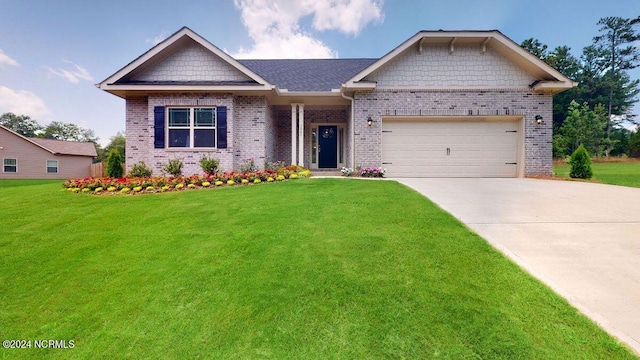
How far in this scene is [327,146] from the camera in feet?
44.1

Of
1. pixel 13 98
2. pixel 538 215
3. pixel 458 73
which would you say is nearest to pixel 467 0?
pixel 458 73

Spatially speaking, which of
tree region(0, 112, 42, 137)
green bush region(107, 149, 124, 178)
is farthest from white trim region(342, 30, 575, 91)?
tree region(0, 112, 42, 137)

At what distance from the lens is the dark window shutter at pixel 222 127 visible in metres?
10.5

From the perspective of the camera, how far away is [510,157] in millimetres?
10711

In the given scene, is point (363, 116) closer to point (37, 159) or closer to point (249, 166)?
point (249, 166)

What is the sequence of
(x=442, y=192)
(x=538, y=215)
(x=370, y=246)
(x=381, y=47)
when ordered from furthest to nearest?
(x=381, y=47)
(x=442, y=192)
(x=538, y=215)
(x=370, y=246)

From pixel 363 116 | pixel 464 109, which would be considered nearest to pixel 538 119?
pixel 464 109

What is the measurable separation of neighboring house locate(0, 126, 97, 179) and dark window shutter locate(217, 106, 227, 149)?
25.0 metres

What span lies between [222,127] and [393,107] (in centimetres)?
627

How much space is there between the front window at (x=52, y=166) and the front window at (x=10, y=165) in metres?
1.97

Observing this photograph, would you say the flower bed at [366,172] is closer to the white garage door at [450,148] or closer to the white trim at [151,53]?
the white garage door at [450,148]

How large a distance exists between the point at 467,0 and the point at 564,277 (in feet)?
47.5

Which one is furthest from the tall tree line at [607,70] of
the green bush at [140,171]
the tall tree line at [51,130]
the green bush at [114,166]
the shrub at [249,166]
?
the tall tree line at [51,130]

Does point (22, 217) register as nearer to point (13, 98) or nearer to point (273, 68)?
point (273, 68)
